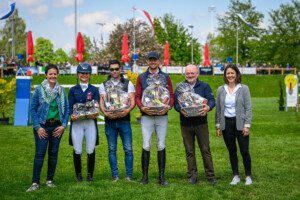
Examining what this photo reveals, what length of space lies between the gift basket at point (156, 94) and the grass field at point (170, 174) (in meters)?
1.26

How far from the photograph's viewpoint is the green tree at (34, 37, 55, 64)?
110 m

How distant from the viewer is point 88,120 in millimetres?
7629

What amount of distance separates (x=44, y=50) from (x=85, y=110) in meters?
108

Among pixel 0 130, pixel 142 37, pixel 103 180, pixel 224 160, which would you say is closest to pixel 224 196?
pixel 103 180

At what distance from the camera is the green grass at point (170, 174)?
695cm

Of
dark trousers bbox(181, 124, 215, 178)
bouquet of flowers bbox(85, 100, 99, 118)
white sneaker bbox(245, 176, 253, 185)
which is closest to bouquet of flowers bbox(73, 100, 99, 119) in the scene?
bouquet of flowers bbox(85, 100, 99, 118)

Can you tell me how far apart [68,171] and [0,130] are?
753cm

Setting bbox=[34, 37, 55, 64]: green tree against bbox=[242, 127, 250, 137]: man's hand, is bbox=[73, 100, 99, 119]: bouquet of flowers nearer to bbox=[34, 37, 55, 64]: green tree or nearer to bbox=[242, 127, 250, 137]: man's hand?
bbox=[242, 127, 250, 137]: man's hand

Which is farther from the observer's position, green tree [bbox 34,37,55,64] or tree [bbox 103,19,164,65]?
green tree [bbox 34,37,55,64]

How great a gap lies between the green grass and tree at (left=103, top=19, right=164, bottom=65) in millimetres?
52108

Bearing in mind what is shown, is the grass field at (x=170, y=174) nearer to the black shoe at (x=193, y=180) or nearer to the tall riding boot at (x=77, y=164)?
the black shoe at (x=193, y=180)

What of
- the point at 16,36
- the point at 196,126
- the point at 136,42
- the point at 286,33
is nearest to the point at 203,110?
the point at 196,126

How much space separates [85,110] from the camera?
748 centimetres

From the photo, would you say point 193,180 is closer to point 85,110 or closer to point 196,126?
point 196,126
